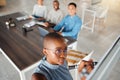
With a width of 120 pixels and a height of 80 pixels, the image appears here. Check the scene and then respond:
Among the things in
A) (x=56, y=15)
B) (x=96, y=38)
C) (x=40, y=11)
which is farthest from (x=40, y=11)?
(x=96, y=38)

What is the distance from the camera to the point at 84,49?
3.21 metres

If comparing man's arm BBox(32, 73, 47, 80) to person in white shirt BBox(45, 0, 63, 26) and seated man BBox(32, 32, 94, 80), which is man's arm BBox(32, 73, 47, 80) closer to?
seated man BBox(32, 32, 94, 80)

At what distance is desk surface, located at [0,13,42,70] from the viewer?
1737 mm

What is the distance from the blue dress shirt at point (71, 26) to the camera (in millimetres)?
2330

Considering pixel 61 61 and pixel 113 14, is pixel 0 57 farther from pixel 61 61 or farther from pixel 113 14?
pixel 113 14

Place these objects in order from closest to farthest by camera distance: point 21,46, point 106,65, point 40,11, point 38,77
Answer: point 106,65 < point 38,77 < point 21,46 < point 40,11

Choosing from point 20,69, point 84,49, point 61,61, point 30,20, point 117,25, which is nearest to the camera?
point 61,61

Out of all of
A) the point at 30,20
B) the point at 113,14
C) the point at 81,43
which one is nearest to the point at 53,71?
the point at 30,20

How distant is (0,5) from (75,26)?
14.3 ft

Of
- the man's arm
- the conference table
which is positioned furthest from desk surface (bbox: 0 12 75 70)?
the man's arm

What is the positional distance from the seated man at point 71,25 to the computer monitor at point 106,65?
1.66 metres

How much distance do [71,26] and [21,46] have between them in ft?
2.97

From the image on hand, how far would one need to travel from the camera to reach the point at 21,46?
78.3 inches

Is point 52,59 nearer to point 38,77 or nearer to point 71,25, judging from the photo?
point 38,77
